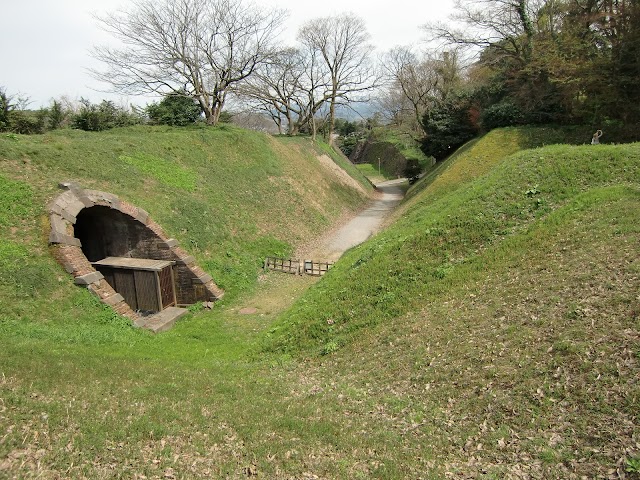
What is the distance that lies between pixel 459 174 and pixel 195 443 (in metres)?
19.8

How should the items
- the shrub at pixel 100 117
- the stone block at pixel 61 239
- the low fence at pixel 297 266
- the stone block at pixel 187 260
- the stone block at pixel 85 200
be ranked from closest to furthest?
the stone block at pixel 61 239 < the stone block at pixel 85 200 < the stone block at pixel 187 260 < the low fence at pixel 297 266 < the shrub at pixel 100 117

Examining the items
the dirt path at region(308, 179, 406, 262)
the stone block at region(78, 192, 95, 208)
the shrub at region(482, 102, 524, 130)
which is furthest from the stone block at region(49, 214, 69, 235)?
the shrub at region(482, 102, 524, 130)

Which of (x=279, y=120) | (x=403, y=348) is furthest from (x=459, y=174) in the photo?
(x=279, y=120)

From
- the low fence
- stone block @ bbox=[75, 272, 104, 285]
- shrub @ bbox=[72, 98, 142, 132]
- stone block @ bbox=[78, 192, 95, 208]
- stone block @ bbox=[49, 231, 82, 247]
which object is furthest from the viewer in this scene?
shrub @ bbox=[72, 98, 142, 132]

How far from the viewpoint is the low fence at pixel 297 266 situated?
19391 mm

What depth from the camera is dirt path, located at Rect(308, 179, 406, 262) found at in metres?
23.0

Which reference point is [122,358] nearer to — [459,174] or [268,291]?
[268,291]

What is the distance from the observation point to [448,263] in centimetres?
1167

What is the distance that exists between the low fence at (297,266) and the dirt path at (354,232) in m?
1.63

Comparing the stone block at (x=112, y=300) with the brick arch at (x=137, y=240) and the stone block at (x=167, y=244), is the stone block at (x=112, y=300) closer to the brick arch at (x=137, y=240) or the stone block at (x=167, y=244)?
the brick arch at (x=137, y=240)

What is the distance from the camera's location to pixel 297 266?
20156 mm

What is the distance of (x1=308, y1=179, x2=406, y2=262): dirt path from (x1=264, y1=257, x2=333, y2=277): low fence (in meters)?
1.63

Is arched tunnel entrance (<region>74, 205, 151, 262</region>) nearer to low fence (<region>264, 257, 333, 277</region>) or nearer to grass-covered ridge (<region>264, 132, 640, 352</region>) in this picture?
low fence (<region>264, 257, 333, 277</region>)

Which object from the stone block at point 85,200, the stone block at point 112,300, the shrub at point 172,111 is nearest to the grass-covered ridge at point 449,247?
the stone block at point 112,300
